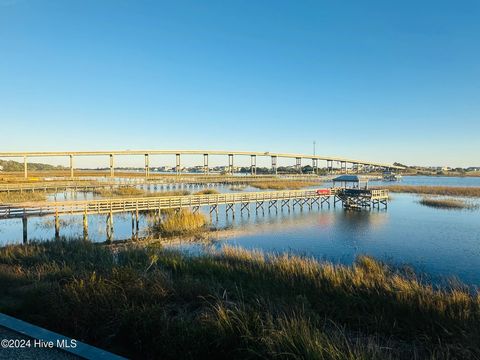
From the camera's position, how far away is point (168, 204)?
104 feet

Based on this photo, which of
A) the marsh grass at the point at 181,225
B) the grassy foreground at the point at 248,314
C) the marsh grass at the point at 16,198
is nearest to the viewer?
the grassy foreground at the point at 248,314

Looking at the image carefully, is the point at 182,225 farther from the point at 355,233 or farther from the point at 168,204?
the point at 355,233

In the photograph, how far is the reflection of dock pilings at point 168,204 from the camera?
2406 cm

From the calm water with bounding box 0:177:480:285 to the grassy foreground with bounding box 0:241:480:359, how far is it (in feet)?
28.2

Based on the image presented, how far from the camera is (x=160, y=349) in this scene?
538cm

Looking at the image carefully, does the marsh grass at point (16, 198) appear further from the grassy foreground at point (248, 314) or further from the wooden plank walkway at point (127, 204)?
the grassy foreground at point (248, 314)

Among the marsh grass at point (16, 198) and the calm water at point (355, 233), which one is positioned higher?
the marsh grass at point (16, 198)

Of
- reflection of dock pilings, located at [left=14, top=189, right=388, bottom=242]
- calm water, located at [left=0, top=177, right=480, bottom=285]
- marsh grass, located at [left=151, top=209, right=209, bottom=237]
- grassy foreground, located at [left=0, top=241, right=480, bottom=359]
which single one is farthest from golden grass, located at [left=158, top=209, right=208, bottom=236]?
grassy foreground, located at [left=0, top=241, right=480, bottom=359]

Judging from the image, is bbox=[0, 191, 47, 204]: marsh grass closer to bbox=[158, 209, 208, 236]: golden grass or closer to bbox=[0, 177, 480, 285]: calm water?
bbox=[0, 177, 480, 285]: calm water

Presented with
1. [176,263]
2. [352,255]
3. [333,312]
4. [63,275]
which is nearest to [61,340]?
[63,275]

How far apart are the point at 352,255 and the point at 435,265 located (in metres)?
4.02

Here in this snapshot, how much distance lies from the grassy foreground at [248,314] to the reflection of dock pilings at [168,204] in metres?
15.1

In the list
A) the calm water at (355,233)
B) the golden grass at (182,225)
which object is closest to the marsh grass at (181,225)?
the golden grass at (182,225)

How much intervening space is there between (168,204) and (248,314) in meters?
26.5
